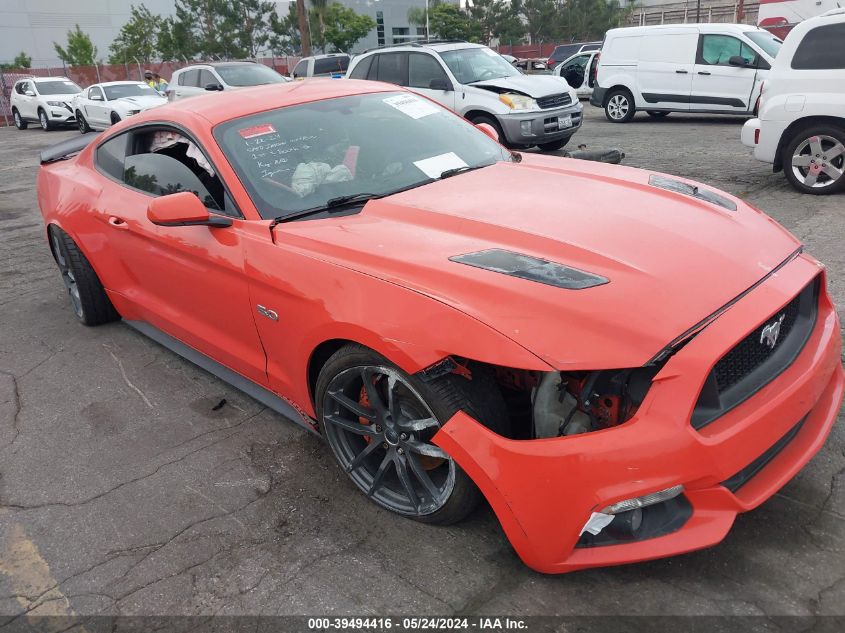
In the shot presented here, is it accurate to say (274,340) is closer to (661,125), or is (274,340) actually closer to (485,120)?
(485,120)

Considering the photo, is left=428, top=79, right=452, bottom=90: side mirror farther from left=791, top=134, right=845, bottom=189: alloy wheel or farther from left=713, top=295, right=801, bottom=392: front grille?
left=713, top=295, right=801, bottom=392: front grille

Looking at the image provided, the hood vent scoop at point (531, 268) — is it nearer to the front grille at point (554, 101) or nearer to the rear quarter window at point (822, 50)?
the rear quarter window at point (822, 50)

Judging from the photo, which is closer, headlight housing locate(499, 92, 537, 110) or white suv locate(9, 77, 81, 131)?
headlight housing locate(499, 92, 537, 110)

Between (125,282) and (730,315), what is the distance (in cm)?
340

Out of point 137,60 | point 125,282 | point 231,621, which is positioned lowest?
point 231,621

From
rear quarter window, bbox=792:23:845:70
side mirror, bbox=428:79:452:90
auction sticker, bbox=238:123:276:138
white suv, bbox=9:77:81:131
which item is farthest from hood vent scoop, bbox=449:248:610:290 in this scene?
white suv, bbox=9:77:81:131

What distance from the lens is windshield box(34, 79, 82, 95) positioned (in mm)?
21000

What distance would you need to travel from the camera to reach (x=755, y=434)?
201cm

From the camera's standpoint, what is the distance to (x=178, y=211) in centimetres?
284

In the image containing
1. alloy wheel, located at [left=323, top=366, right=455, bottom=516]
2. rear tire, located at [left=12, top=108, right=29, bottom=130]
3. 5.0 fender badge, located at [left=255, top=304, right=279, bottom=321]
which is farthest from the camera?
rear tire, located at [left=12, top=108, right=29, bottom=130]

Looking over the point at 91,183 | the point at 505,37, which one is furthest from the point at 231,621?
the point at 505,37

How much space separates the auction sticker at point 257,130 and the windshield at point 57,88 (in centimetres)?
2133

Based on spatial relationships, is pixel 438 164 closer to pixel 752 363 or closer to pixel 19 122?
pixel 752 363

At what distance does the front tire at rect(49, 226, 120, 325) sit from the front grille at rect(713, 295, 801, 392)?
3.90 meters
